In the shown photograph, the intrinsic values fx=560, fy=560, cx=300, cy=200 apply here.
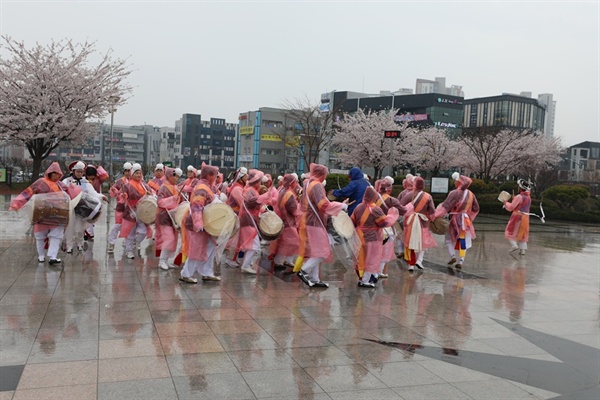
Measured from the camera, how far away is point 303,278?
865 cm

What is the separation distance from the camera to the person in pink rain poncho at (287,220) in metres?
9.22

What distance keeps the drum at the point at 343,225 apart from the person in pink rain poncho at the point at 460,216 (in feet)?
9.47

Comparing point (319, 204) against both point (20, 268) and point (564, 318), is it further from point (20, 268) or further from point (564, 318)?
point (20, 268)

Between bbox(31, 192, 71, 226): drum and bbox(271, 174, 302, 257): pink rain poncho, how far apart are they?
351 cm

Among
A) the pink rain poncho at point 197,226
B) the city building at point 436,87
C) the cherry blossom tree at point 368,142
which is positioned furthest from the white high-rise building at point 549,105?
the pink rain poncho at point 197,226

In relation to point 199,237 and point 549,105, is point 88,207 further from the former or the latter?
point 549,105

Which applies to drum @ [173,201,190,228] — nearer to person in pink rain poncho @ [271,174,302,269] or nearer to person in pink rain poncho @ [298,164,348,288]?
person in pink rain poncho @ [271,174,302,269]

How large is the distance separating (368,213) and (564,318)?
3.00 meters

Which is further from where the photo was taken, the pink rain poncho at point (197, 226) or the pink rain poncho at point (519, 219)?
the pink rain poncho at point (519, 219)

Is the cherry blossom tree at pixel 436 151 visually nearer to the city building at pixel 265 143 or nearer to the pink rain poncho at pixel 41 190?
the pink rain poncho at pixel 41 190

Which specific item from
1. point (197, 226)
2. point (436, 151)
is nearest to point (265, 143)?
point (436, 151)

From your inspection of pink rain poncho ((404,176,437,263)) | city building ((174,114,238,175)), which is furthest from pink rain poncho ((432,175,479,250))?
city building ((174,114,238,175))

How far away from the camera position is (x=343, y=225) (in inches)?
335

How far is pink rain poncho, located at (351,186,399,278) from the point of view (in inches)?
333
